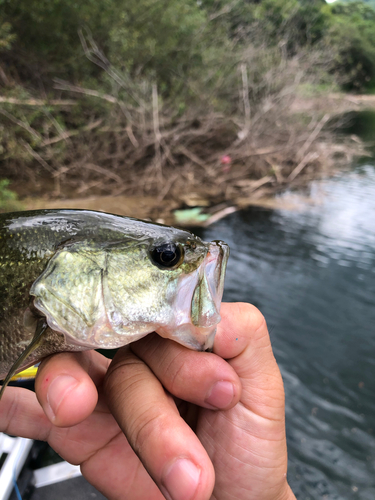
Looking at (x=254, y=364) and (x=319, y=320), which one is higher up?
(x=254, y=364)

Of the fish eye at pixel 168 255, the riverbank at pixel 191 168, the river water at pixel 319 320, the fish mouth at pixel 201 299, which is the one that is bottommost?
the river water at pixel 319 320

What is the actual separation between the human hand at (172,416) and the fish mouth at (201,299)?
0.17m

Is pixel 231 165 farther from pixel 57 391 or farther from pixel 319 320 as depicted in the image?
pixel 57 391

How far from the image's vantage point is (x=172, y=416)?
1.18 metres

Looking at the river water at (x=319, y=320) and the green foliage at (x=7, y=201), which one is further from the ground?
the green foliage at (x=7, y=201)

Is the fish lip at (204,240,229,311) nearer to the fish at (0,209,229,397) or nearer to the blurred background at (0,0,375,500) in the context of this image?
the fish at (0,209,229,397)

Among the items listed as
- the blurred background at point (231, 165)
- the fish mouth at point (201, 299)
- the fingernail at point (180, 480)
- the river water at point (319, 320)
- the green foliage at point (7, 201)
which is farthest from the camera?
the green foliage at point (7, 201)

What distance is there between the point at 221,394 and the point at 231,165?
41.6ft

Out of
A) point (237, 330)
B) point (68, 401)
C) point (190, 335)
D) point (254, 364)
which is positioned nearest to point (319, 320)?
point (254, 364)

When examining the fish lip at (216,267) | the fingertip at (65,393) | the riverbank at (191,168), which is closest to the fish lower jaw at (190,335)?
the fish lip at (216,267)

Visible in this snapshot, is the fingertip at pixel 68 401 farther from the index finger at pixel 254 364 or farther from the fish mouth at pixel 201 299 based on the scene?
the index finger at pixel 254 364

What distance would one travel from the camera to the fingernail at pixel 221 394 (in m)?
1.32

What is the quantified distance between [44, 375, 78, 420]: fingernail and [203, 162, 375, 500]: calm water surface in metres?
3.71

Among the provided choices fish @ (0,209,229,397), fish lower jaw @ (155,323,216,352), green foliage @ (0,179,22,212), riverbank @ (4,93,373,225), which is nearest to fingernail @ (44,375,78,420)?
fish @ (0,209,229,397)
